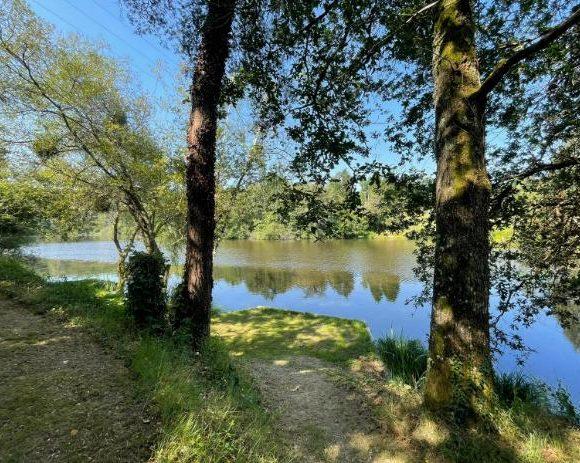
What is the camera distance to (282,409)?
13.6ft

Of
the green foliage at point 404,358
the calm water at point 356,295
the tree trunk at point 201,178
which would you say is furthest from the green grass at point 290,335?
the tree trunk at point 201,178

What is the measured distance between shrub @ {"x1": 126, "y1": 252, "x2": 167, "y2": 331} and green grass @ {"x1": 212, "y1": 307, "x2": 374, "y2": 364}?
210cm

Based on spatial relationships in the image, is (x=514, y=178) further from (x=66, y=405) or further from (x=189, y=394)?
(x=66, y=405)

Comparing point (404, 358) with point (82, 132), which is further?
point (82, 132)

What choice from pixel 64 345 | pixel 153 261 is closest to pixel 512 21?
pixel 153 261

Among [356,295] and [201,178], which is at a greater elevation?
[201,178]

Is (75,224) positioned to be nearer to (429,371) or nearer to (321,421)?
(321,421)

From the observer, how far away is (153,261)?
218 inches

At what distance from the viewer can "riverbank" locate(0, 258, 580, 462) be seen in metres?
2.63

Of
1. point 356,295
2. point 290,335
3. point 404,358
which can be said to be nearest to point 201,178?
point 404,358

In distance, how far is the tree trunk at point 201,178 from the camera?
4.47 m

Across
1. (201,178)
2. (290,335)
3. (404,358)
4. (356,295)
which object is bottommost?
(356,295)

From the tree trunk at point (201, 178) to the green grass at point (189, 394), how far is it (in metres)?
0.48

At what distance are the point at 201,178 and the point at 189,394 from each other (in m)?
2.83
